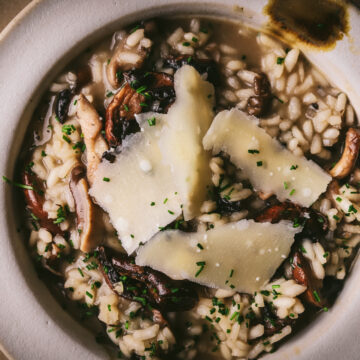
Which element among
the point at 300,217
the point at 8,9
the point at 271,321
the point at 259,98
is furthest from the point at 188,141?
the point at 8,9

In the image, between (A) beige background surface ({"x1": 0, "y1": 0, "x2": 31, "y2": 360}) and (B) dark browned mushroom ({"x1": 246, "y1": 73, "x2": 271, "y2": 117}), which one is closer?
(B) dark browned mushroom ({"x1": 246, "y1": 73, "x2": 271, "y2": 117})

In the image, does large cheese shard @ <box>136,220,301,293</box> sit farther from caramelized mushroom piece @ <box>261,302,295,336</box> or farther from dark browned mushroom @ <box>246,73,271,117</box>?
dark browned mushroom @ <box>246,73,271,117</box>

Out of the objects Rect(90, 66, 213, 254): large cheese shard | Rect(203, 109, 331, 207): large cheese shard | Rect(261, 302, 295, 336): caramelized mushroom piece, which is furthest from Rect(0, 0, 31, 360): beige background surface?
Rect(261, 302, 295, 336): caramelized mushroom piece

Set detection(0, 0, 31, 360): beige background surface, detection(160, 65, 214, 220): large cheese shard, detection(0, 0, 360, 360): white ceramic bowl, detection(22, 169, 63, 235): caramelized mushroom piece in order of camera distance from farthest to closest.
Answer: detection(0, 0, 31, 360): beige background surface → detection(22, 169, 63, 235): caramelized mushroom piece → detection(0, 0, 360, 360): white ceramic bowl → detection(160, 65, 214, 220): large cheese shard

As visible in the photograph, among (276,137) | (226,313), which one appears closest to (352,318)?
(226,313)

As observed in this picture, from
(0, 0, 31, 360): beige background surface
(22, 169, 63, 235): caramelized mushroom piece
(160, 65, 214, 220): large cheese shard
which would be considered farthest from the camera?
(0, 0, 31, 360): beige background surface

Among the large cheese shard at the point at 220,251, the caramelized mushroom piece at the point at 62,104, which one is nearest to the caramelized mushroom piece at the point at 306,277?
the large cheese shard at the point at 220,251
